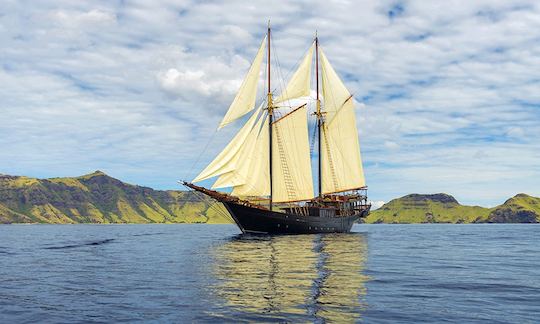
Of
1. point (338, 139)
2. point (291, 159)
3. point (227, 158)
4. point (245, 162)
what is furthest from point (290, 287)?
point (338, 139)

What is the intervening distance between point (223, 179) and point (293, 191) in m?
17.0

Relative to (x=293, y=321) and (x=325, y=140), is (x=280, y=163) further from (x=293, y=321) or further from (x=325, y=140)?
(x=293, y=321)

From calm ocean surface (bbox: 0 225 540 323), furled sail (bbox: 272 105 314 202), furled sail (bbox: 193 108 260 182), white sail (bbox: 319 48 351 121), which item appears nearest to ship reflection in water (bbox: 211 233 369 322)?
calm ocean surface (bbox: 0 225 540 323)

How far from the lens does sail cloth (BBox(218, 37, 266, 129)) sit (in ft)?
255

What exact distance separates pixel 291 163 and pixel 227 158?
665 inches

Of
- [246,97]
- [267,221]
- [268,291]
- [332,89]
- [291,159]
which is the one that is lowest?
[268,291]

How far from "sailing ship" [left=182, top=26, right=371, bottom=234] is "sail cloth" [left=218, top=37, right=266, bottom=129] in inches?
6.4

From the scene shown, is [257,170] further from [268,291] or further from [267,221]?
[268,291]

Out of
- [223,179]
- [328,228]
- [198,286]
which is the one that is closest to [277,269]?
[198,286]

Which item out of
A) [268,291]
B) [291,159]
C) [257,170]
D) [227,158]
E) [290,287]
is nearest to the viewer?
[268,291]

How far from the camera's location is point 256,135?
8088cm

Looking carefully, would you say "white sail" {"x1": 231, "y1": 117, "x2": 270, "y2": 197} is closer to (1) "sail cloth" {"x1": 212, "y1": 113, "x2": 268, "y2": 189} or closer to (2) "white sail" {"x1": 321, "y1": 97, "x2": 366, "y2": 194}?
(1) "sail cloth" {"x1": 212, "y1": 113, "x2": 268, "y2": 189}

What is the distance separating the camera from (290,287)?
26.5 m

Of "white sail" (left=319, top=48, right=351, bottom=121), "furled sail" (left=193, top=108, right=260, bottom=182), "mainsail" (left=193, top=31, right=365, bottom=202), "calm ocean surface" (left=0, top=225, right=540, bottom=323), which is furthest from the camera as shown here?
"white sail" (left=319, top=48, right=351, bottom=121)
